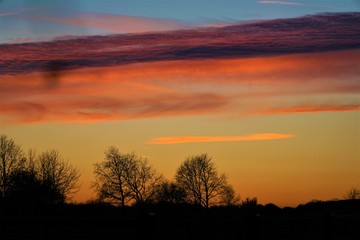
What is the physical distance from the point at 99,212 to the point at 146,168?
1189 inches

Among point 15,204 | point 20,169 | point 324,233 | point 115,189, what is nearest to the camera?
point 324,233

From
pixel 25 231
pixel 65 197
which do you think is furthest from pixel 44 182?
pixel 25 231

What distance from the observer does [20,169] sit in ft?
326

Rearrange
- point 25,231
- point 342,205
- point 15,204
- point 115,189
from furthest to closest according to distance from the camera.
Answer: point 115,189 < point 342,205 < point 15,204 < point 25,231

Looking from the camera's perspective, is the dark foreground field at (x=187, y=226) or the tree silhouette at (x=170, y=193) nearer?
the dark foreground field at (x=187, y=226)

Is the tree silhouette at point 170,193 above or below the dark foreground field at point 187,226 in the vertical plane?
above

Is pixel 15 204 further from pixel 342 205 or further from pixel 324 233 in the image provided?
pixel 324 233

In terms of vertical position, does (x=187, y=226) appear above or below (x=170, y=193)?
below

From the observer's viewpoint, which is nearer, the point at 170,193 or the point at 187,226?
the point at 187,226

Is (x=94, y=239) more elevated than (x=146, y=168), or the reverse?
(x=146, y=168)

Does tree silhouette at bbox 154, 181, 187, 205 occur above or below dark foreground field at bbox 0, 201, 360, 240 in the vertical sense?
above

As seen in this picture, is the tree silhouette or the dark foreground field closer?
the dark foreground field

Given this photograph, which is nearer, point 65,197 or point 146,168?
point 65,197

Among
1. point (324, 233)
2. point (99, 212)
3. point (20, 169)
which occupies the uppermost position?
point (20, 169)
